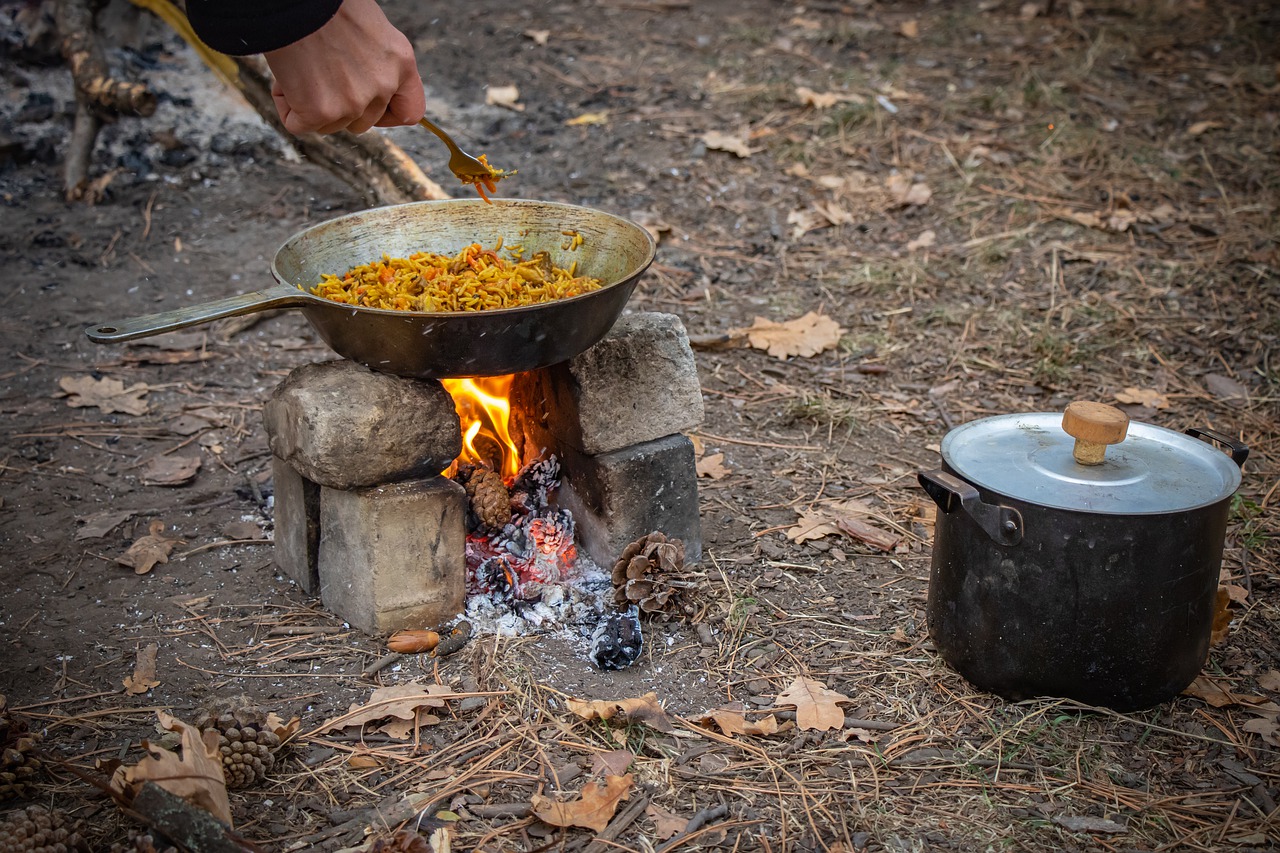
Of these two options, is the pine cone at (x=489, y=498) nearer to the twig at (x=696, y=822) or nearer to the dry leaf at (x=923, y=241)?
the twig at (x=696, y=822)

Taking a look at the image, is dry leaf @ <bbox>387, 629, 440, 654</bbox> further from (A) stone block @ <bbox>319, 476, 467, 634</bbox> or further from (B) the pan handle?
(B) the pan handle

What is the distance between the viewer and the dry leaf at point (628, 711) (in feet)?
9.28

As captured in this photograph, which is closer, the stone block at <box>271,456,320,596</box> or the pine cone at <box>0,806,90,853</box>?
the pine cone at <box>0,806,90,853</box>

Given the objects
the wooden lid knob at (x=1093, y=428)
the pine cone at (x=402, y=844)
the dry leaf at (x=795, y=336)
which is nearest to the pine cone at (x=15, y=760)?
the pine cone at (x=402, y=844)

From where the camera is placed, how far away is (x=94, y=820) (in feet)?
8.14

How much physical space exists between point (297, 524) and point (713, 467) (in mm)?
1681

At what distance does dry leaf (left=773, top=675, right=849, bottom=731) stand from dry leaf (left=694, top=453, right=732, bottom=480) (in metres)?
1.26

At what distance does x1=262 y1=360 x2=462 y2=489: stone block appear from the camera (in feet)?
9.49

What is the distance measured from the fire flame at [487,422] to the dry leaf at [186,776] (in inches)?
53.2

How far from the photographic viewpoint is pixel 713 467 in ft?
13.9

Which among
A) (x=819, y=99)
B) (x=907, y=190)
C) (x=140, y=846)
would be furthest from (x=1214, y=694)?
(x=819, y=99)

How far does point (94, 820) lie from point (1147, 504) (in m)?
2.74

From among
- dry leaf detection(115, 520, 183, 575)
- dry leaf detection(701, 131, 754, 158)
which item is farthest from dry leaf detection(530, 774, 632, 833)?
dry leaf detection(701, 131, 754, 158)

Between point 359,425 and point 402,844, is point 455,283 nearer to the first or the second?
point 359,425
